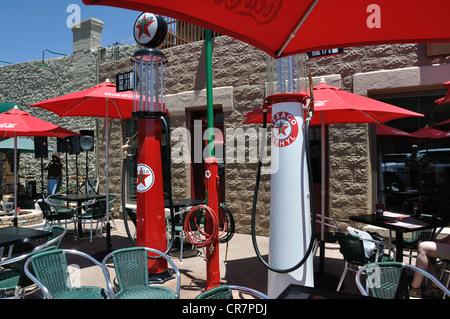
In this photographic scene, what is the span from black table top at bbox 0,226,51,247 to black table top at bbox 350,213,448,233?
4.16 meters

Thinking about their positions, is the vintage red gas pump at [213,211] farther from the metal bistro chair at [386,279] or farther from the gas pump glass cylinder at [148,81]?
the metal bistro chair at [386,279]

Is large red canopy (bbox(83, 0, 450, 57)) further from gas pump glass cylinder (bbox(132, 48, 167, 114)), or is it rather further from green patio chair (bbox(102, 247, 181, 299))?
gas pump glass cylinder (bbox(132, 48, 167, 114))

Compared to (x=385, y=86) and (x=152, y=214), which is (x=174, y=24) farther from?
(x=152, y=214)

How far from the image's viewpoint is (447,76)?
6203 mm

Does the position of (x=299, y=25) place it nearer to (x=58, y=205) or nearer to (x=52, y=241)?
(x=52, y=241)

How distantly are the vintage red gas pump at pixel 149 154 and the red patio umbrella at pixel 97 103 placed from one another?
88 centimetres

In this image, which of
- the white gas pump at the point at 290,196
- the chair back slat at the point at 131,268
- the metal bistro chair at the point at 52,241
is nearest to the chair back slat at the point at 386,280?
the white gas pump at the point at 290,196

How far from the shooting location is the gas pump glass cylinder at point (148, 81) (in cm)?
495

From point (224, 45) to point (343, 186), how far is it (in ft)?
13.9

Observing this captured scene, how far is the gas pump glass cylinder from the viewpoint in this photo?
4.95 m

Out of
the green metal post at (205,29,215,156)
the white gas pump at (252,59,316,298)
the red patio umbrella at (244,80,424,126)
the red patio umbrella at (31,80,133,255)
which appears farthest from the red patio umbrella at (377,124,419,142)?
the red patio umbrella at (31,80,133,255)

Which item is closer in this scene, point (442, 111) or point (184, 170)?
point (442, 111)

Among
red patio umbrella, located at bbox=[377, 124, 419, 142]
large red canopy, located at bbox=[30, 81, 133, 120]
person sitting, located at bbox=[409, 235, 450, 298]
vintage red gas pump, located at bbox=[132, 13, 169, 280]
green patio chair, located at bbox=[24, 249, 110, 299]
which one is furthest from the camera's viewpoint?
red patio umbrella, located at bbox=[377, 124, 419, 142]
